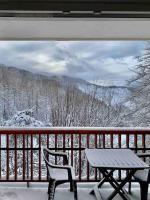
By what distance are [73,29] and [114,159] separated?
1957 mm

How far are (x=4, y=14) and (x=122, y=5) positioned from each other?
4.38 feet

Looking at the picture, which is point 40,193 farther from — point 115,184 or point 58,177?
point 115,184

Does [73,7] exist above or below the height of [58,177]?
above

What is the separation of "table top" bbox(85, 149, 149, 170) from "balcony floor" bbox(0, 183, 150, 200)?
0.66 meters

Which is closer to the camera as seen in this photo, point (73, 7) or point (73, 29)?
point (73, 7)

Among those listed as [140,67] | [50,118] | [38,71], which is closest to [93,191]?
[50,118]

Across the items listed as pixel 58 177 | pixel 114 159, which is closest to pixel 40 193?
pixel 58 177

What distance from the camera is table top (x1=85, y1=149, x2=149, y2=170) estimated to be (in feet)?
12.7

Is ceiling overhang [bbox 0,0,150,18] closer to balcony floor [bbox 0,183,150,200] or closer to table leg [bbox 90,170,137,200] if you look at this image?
table leg [bbox 90,170,137,200]

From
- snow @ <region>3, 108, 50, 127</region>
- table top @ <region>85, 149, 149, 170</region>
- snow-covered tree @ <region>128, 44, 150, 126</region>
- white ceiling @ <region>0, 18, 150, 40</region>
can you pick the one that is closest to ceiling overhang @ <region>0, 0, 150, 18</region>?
white ceiling @ <region>0, 18, 150, 40</region>

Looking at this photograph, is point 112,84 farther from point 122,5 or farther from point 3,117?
point 122,5

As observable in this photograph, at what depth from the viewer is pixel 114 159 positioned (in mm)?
4242

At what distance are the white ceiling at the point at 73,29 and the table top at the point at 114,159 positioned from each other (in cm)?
178

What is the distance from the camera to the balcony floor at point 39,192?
4668 millimetres
